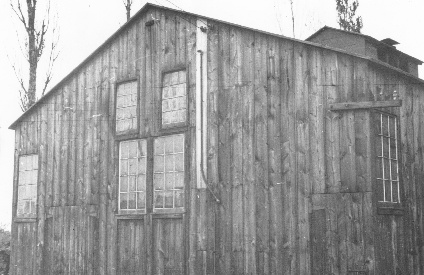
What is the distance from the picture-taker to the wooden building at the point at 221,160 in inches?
437

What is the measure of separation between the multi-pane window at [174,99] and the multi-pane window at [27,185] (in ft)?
16.7

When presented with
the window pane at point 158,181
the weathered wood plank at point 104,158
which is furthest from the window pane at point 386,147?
the weathered wood plank at point 104,158

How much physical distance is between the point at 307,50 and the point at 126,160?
547cm

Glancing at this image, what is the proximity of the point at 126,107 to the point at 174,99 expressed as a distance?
1.64 m

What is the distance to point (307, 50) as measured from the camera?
1169 cm

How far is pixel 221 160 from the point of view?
12.7 metres

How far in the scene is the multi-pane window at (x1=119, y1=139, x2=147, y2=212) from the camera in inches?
559

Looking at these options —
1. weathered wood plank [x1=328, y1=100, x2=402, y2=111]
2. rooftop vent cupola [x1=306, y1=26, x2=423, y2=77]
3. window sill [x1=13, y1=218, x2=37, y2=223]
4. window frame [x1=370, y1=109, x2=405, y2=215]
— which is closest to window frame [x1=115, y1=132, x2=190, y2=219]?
window sill [x1=13, y1=218, x2=37, y2=223]

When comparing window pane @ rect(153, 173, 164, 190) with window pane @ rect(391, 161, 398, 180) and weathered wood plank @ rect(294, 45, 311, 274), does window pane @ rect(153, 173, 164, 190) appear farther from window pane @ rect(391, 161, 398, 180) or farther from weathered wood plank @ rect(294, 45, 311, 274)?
window pane @ rect(391, 161, 398, 180)

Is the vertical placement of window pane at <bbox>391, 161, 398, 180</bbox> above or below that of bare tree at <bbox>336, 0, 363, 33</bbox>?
below

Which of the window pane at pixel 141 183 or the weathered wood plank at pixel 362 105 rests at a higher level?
the weathered wood plank at pixel 362 105

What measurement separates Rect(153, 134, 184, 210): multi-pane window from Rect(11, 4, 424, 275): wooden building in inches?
1.4

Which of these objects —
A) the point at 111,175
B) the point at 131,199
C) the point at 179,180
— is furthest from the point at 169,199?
the point at 111,175

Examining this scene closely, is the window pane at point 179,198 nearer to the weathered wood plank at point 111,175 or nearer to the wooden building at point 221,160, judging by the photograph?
the wooden building at point 221,160
